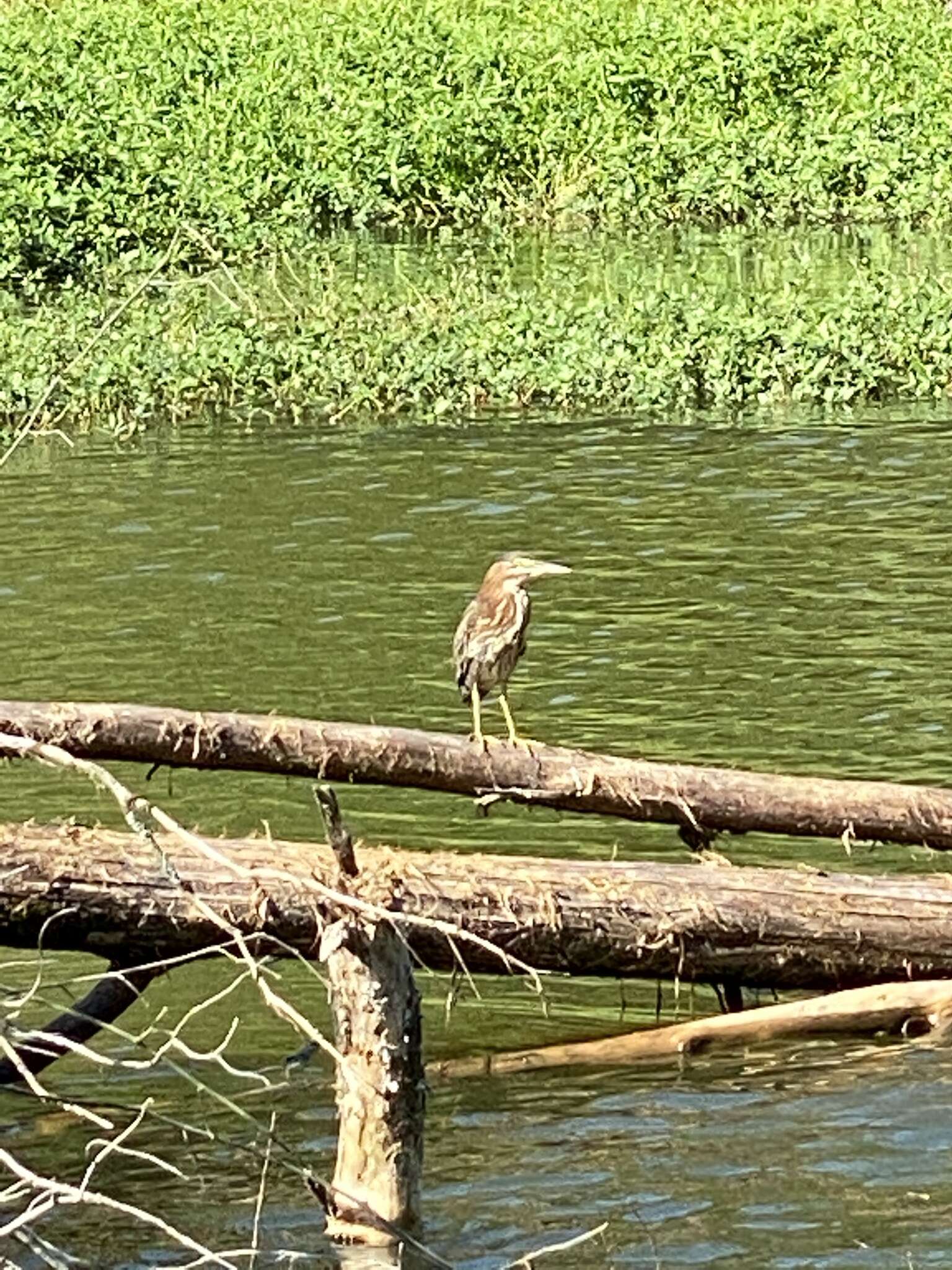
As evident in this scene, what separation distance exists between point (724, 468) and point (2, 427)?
4.48 m

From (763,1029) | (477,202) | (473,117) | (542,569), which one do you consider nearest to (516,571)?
(542,569)

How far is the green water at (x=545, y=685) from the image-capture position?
23.4 feet

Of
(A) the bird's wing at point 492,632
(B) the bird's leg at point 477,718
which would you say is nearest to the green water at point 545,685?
(B) the bird's leg at point 477,718

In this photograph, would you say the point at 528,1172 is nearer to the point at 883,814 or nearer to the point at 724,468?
the point at 883,814

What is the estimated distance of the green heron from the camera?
8.84 m

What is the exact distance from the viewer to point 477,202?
25.5m

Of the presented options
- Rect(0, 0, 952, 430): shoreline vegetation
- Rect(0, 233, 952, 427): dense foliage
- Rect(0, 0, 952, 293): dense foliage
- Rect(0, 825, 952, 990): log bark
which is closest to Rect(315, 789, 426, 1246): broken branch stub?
Rect(0, 825, 952, 990): log bark

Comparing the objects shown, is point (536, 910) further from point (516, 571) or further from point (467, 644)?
point (516, 571)

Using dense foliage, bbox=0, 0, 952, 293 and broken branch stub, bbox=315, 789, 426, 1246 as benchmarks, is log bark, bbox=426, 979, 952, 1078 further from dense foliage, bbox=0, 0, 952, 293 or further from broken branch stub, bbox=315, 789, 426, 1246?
dense foliage, bbox=0, 0, 952, 293

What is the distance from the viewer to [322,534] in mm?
15289

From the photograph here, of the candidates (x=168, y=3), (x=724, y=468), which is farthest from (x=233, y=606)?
(x=168, y=3)

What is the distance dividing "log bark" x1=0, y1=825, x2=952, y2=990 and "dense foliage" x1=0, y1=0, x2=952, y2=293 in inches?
626

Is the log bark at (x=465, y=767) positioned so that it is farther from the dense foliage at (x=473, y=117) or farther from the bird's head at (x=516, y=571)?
the dense foliage at (x=473, y=117)

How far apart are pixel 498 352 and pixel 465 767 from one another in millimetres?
10784
